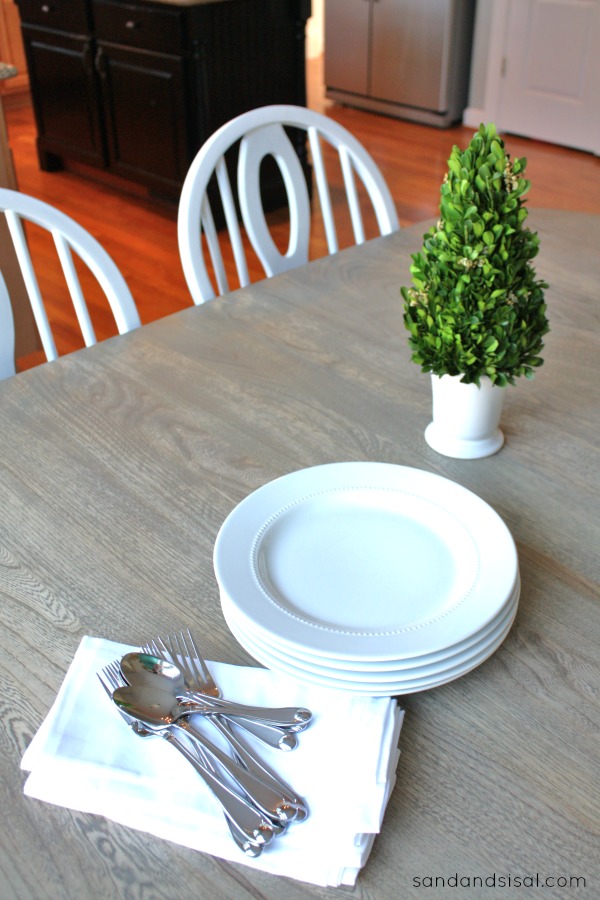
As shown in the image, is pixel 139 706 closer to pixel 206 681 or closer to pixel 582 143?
pixel 206 681

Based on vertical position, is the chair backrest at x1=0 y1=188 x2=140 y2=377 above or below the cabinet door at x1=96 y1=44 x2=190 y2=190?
above

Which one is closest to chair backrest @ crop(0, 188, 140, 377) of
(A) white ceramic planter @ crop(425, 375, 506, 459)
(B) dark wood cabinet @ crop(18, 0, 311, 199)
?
(A) white ceramic planter @ crop(425, 375, 506, 459)

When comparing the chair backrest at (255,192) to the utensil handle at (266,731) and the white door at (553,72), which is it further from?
the white door at (553,72)

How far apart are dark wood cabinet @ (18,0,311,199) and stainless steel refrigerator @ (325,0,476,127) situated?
1.29m

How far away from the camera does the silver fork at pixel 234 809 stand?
0.58m

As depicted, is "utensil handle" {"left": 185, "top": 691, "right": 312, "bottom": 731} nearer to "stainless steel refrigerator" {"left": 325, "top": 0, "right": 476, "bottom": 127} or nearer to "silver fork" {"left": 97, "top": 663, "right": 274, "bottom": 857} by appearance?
"silver fork" {"left": 97, "top": 663, "right": 274, "bottom": 857}

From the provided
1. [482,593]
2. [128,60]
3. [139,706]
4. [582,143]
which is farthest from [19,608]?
[582,143]

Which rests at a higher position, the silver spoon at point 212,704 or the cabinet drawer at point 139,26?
the silver spoon at point 212,704

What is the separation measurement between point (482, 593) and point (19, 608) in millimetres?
410

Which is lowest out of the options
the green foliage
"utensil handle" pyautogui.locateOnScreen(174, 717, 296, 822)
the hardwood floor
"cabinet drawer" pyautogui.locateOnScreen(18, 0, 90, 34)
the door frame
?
the hardwood floor

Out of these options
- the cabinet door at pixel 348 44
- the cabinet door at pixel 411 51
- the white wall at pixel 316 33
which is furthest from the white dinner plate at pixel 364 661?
the white wall at pixel 316 33

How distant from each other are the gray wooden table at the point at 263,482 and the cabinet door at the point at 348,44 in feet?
12.9

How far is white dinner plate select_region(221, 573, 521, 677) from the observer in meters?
0.66

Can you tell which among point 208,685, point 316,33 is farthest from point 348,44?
point 208,685
